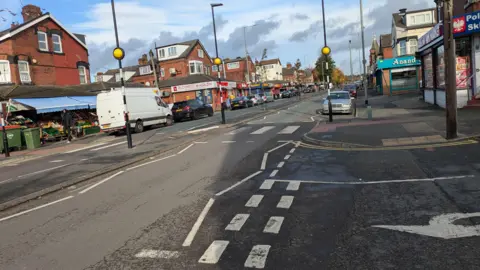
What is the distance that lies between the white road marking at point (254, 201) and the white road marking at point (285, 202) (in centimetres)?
37

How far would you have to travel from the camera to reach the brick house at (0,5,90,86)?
26.6 meters

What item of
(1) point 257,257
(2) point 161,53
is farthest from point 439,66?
(2) point 161,53

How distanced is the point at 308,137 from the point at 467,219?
9135 millimetres

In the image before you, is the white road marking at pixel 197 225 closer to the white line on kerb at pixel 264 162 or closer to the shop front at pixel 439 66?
the white line on kerb at pixel 264 162

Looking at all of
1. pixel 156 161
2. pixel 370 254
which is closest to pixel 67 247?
pixel 370 254

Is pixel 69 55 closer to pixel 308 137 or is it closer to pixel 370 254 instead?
pixel 308 137

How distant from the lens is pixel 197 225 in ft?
18.2

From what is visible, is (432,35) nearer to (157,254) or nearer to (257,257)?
(257,257)

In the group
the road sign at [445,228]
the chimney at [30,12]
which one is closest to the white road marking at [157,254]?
the road sign at [445,228]

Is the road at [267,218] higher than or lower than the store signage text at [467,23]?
lower

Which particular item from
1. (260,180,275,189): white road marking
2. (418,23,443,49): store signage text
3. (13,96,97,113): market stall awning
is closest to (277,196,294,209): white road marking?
(260,180,275,189): white road marking

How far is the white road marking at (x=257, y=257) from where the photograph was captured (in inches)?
164

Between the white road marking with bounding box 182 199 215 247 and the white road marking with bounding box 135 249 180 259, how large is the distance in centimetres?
27

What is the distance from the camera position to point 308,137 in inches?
558
